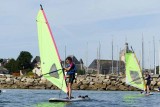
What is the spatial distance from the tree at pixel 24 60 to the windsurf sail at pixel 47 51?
4462 inches

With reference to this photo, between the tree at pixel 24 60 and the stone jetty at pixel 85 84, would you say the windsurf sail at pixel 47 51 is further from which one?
the tree at pixel 24 60

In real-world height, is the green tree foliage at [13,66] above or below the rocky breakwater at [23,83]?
above

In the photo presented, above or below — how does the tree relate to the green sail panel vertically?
above

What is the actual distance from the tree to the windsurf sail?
372 ft

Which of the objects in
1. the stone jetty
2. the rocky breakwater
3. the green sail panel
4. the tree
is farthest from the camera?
the tree

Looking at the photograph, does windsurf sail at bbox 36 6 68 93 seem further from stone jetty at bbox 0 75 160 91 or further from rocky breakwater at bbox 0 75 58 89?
rocky breakwater at bbox 0 75 58 89

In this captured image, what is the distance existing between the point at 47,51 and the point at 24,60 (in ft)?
381

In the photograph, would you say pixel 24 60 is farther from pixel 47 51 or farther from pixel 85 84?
pixel 47 51

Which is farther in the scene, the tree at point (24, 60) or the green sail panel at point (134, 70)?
the tree at point (24, 60)

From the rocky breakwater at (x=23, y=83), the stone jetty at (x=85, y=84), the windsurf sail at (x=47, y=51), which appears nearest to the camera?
the windsurf sail at (x=47, y=51)

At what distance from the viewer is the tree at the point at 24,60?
13938 cm

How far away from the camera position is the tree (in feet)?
457

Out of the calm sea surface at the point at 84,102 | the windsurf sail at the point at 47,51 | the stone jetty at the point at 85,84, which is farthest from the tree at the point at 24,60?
the windsurf sail at the point at 47,51

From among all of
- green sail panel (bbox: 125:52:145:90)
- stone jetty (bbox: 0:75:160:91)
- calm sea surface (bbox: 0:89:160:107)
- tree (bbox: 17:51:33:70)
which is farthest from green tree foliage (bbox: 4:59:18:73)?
calm sea surface (bbox: 0:89:160:107)
